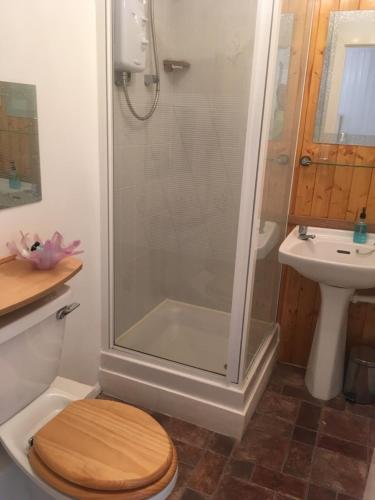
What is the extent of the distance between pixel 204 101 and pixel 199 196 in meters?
0.46

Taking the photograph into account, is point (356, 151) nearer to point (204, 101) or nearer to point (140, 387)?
point (204, 101)

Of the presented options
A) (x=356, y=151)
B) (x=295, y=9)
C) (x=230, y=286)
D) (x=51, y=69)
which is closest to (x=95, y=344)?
(x=230, y=286)

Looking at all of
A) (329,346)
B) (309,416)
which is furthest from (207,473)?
(329,346)

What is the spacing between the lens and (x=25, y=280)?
1237 millimetres

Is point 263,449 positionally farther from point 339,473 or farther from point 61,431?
point 61,431

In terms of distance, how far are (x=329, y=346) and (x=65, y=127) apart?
5.41ft

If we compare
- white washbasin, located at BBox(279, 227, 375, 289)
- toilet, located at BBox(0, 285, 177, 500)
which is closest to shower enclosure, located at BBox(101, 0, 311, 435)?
white washbasin, located at BBox(279, 227, 375, 289)

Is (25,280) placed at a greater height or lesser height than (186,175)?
lesser

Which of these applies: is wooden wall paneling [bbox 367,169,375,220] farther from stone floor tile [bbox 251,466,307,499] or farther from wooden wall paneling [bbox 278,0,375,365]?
stone floor tile [bbox 251,466,307,499]

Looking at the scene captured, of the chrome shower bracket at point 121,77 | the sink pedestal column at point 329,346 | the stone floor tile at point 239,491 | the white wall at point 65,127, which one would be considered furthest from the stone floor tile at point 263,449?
the chrome shower bracket at point 121,77

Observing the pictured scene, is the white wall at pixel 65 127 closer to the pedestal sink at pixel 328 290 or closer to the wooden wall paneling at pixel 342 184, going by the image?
the pedestal sink at pixel 328 290

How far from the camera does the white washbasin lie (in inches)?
68.2

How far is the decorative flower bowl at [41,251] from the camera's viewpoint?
1.30 m

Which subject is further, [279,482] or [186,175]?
[186,175]
